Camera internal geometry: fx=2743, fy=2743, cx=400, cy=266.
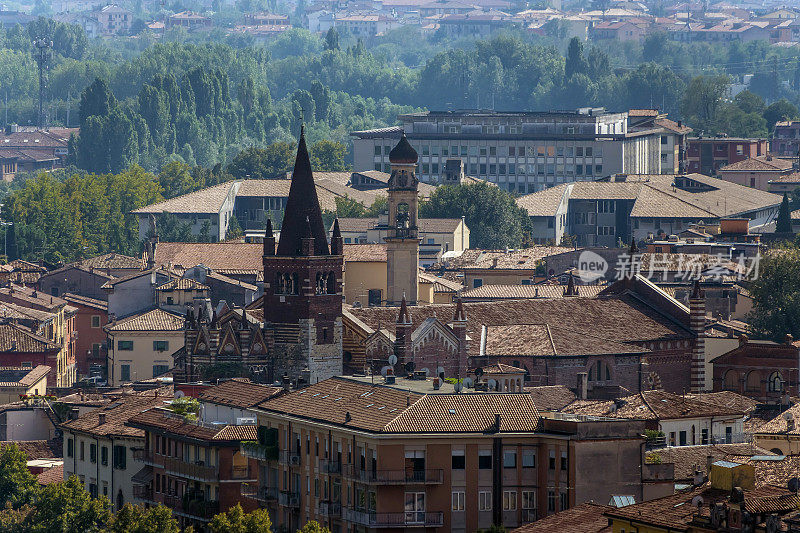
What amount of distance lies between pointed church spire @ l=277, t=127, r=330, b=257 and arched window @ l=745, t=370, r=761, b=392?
62.7 ft

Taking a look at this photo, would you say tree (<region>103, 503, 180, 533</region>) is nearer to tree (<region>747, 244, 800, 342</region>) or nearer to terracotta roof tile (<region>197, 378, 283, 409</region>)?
terracotta roof tile (<region>197, 378, 283, 409</region>)

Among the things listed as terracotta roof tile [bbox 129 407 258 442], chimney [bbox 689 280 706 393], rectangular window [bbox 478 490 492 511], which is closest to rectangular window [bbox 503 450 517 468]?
rectangular window [bbox 478 490 492 511]

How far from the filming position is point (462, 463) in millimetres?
72625

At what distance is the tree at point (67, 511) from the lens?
261ft

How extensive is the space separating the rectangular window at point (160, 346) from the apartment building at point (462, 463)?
2115 inches

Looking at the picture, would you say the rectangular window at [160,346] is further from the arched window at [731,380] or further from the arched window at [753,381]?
the arched window at [753,381]

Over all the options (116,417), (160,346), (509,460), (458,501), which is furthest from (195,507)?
(160,346)

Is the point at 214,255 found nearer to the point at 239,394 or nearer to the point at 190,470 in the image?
the point at 239,394

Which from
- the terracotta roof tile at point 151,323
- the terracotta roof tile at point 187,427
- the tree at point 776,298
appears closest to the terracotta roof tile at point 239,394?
the terracotta roof tile at point 187,427

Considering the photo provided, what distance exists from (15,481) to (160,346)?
39.6m

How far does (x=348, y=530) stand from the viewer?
73.6 m

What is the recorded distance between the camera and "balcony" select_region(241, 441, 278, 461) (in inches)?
3095

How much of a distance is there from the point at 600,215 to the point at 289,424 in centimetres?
Result: 11720

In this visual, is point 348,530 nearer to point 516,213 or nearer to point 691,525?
point 691,525
